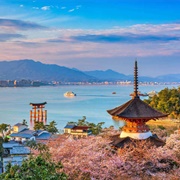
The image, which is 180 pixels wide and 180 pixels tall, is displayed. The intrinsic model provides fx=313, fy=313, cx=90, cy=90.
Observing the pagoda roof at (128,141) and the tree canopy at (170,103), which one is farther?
the tree canopy at (170,103)

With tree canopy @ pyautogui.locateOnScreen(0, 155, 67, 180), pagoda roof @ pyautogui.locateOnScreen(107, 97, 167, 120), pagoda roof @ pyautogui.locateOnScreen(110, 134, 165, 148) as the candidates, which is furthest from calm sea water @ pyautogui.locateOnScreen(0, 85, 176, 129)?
tree canopy @ pyautogui.locateOnScreen(0, 155, 67, 180)

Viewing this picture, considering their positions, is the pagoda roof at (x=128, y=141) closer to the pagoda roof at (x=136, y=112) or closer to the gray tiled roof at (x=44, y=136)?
the pagoda roof at (x=136, y=112)

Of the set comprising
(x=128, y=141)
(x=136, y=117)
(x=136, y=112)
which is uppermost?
(x=136, y=112)

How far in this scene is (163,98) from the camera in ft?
102

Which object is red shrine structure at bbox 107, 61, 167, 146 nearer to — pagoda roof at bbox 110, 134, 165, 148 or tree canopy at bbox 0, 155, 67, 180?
pagoda roof at bbox 110, 134, 165, 148

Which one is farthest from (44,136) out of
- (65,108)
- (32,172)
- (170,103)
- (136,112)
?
(65,108)

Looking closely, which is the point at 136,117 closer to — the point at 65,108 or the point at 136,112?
the point at 136,112

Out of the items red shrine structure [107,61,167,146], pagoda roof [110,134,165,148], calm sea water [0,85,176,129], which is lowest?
calm sea water [0,85,176,129]

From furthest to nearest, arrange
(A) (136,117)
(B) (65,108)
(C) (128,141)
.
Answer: (B) (65,108) → (A) (136,117) → (C) (128,141)

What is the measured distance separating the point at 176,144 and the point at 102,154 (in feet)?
7.74

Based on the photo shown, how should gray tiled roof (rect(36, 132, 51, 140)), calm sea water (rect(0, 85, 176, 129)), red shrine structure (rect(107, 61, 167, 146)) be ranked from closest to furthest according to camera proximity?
A: 1. red shrine structure (rect(107, 61, 167, 146))
2. gray tiled roof (rect(36, 132, 51, 140))
3. calm sea water (rect(0, 85, 176, 129))

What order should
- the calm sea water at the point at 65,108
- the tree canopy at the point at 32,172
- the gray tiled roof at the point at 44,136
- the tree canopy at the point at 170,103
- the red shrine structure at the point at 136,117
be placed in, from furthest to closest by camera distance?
the calm sea water at the point at 65,108 < the tree canopy at the point at 170,103 < the gray tiled roof at the point at 44,136 < the red shrine structure at the point at 136,117 < the tree canopy at the point at 32,172

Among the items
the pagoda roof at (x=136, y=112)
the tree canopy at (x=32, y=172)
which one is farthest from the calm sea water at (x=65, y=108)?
the tree canopy at (x=32, y=172)

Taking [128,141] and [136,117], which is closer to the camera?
[128,141]
